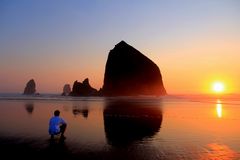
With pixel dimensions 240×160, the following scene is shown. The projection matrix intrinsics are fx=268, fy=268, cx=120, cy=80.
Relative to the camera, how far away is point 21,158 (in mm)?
11250

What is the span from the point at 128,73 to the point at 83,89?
36669 mm

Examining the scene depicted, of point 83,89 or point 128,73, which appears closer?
point 128,73

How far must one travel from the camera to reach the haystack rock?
168 m

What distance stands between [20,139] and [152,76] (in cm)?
17204

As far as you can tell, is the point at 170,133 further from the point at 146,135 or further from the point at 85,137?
the point at 85,137

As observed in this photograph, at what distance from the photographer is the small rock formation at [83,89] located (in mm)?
186725

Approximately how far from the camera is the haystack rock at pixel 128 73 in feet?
550

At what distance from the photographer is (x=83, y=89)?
189m

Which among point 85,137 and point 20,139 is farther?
point 85,137

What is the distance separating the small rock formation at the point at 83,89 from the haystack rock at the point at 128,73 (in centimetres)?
2025

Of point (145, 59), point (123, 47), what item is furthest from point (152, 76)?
point (123, 47)

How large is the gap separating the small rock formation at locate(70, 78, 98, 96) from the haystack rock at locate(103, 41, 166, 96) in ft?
66.4

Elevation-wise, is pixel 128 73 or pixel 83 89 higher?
pixel 128 73

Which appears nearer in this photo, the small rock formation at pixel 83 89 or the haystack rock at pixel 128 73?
the haystack rock at pixel 128 73
